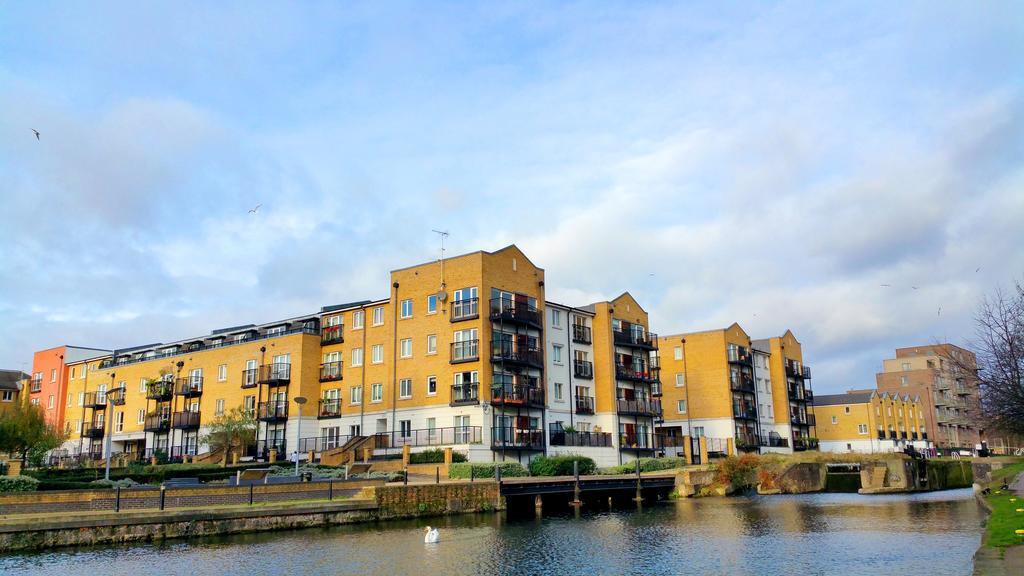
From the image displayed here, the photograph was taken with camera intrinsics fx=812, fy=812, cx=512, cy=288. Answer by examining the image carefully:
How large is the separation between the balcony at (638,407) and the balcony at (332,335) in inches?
749

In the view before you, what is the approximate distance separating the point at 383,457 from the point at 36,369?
5290 cm

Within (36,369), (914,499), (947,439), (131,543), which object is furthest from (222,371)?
(947,439)

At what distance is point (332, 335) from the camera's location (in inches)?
2179

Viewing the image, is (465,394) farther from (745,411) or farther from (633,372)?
(745,411)

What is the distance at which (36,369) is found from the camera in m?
79.5

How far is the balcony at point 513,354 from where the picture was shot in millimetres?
46469

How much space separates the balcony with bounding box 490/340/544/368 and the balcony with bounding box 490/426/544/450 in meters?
3.82

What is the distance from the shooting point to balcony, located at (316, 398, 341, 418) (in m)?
53.1

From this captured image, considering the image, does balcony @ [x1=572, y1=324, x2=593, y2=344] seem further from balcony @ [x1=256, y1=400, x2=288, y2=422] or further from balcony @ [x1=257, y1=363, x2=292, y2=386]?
balcony @ [x1=256, y1=400, x2=288, y2=422]

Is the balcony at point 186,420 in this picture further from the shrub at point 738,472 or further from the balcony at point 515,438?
the shrub at point 738,472

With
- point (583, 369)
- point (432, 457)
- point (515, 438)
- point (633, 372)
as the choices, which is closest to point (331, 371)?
point (432, 457)

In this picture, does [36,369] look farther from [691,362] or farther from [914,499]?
[914,499]

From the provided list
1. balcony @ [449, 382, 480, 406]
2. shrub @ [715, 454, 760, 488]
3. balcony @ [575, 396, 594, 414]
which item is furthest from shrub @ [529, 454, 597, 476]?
shrub @ [715, 454, 760, 488]

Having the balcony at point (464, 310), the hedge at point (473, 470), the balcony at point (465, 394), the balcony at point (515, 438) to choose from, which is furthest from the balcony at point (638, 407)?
the hedge at point (473, 470)
